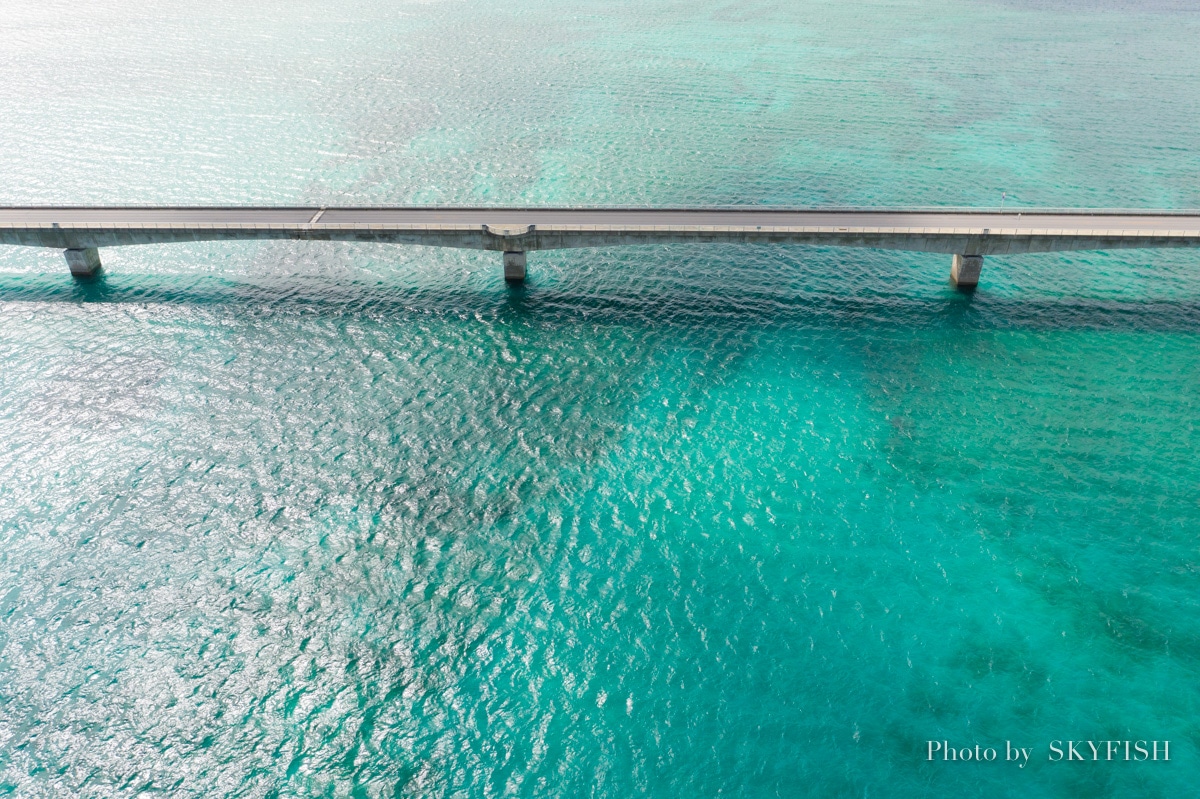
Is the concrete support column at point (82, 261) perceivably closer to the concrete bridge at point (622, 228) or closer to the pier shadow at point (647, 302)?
the concrete bridge at point (622, 228)

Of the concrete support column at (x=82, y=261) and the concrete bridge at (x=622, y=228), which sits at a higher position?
the concrete bridge at (x=622, y=228)

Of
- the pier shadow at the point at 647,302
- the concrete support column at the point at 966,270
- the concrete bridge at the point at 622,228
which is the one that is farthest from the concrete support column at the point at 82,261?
the concrete support column at the point at 966,270

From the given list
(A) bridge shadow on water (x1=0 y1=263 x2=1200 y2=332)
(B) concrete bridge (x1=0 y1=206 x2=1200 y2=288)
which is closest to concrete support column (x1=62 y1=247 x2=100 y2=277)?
(B) concrete bridge (x1=0 y1=206 x2=1200 y2=288)

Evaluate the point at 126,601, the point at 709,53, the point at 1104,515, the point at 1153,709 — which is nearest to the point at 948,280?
the point at 1104,515

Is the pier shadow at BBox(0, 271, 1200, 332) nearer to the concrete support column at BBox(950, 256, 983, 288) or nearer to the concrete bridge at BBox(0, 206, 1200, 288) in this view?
the concrete support column at BBox(950, 256, 983, 288)

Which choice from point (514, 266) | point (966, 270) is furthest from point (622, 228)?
point (966, 270)

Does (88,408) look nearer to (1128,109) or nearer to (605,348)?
(605,348)
